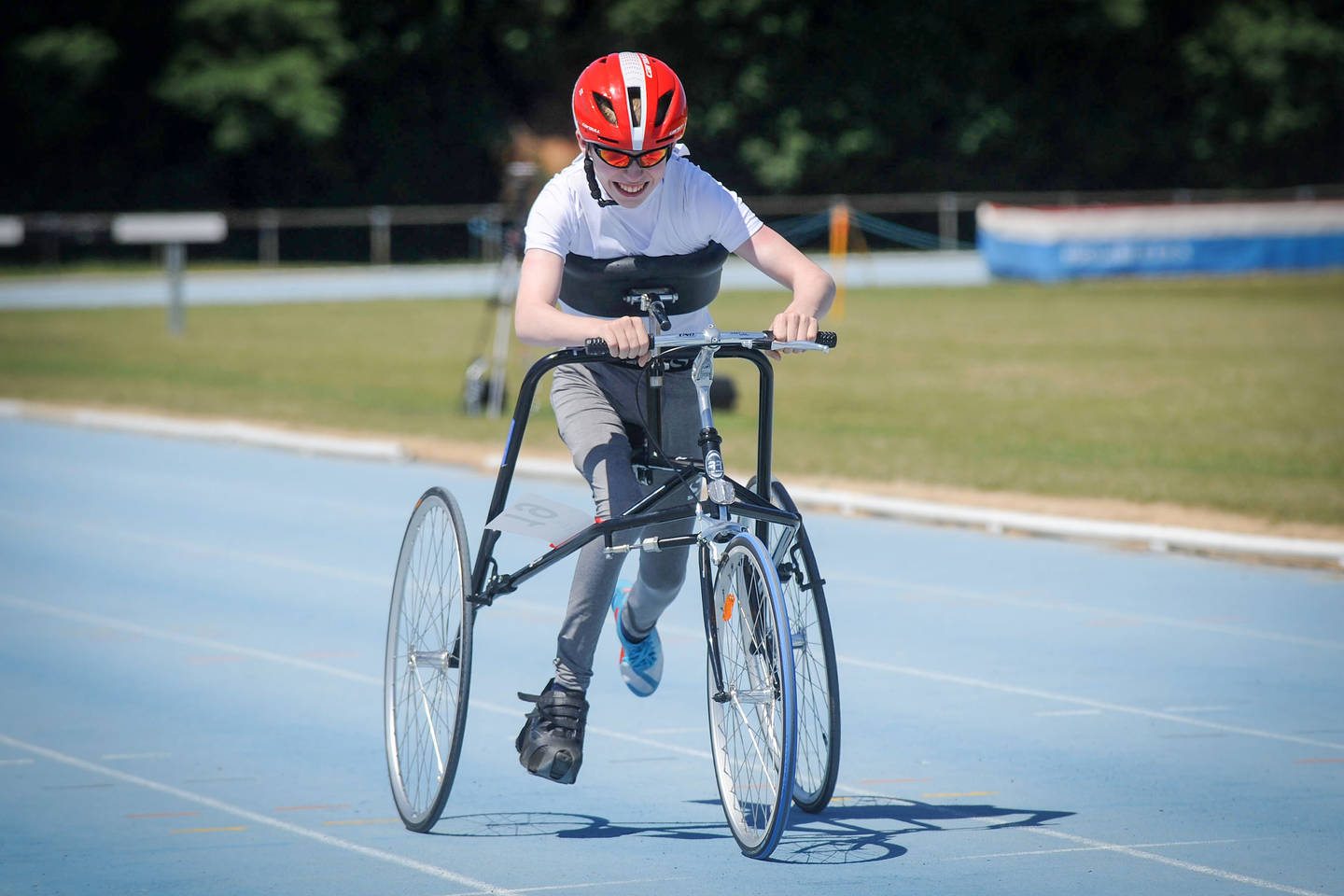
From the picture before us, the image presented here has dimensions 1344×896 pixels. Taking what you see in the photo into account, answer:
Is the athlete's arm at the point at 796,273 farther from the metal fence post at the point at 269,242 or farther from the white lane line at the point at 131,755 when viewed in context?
the metal fence post at the point at 269,242

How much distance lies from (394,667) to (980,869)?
1859 millimetres

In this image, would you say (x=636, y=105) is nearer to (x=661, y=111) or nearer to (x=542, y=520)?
(x=661, y=111)

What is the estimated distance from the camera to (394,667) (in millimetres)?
5938

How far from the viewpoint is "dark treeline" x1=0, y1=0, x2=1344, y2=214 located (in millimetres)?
44969

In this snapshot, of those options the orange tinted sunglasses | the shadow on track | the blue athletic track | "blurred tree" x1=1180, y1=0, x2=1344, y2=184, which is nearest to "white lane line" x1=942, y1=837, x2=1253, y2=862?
the blue athletic track

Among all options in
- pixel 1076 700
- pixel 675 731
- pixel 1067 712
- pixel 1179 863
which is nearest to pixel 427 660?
pixel 675 731

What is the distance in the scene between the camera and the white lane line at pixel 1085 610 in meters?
8.60

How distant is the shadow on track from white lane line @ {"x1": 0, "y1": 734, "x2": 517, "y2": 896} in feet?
0.92

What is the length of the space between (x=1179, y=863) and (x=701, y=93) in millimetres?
45528

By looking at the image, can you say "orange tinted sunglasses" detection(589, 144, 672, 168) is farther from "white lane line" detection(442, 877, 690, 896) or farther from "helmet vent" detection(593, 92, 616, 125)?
"white lane line" detection(442, 877, 690, 896)

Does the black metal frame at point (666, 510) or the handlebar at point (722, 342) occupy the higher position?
the handlebar at point (722, 342)

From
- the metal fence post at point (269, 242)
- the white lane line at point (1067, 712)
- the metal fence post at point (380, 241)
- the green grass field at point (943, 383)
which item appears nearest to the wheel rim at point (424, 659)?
the white lane line at point (1067, 712)

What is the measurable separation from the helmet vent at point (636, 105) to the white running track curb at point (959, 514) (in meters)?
6.41

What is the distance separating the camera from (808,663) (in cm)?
544
